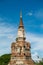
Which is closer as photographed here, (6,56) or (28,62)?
(28,62)

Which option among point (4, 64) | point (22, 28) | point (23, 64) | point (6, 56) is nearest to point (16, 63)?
point (23, 64)

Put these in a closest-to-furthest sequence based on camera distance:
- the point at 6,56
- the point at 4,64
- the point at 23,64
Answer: the point at 23,64 < the point at 4,64 < the point at 6,56

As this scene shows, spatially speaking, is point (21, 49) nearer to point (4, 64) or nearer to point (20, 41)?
point (20, 41)

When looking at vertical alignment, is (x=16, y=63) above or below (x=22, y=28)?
below

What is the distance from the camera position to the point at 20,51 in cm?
4312

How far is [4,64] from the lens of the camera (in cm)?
7369

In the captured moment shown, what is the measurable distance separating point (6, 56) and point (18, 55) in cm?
3676

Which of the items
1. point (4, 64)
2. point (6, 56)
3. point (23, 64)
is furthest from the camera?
point (6, 56)

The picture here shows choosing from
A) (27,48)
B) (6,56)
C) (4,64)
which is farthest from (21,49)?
(6,56)

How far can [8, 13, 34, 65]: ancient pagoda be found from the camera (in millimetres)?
42688

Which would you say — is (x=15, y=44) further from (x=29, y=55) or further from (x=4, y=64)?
(x=4, y=64)

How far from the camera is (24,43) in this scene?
4325 cm

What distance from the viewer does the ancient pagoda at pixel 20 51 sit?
1681 inches

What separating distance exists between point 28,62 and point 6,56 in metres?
37.2
